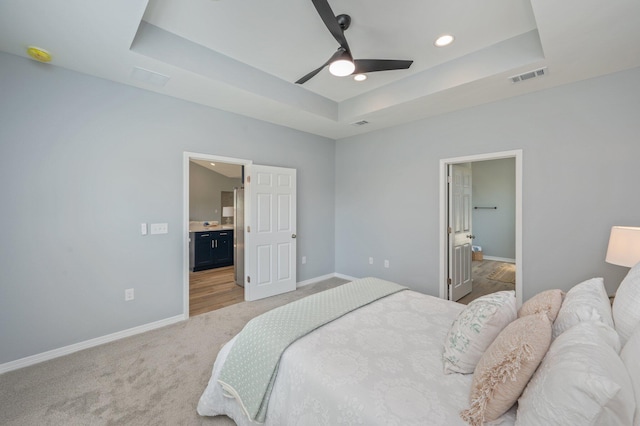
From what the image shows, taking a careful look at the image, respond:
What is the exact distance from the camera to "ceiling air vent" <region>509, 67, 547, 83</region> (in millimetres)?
2534

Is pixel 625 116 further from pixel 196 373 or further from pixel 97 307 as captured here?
pixel 97 307

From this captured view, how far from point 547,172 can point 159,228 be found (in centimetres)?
447

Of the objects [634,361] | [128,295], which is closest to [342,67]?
[634,361]

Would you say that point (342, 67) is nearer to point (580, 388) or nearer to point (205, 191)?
point (580, 388)

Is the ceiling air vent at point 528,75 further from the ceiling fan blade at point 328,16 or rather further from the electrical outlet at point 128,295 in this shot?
the electrical outlet at point 128,295

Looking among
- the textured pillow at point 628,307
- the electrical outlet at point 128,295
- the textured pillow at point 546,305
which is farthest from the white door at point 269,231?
the textured pillow at point 628,307

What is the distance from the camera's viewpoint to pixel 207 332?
2934mm

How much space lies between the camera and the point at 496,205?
6770 mm

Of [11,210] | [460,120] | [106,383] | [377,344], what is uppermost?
[460,120]

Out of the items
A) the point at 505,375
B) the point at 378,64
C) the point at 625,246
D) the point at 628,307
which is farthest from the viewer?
the point at 378,64

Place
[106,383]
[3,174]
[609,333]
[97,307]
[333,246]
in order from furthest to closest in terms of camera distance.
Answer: [333,246]
[97,307]
[3,174]
[106,383]
[609,333]

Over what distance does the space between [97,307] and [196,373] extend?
1.40 meters

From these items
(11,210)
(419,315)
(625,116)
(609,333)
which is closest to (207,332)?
(11,210)

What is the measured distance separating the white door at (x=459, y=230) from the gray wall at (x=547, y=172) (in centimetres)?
22
